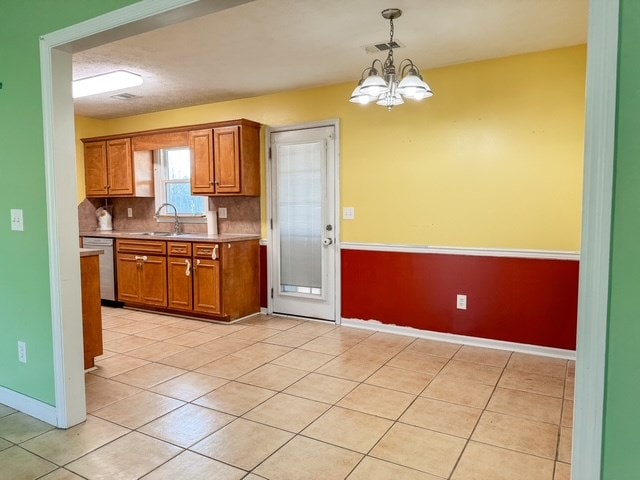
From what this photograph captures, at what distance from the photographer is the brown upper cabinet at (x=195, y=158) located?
15.5ft

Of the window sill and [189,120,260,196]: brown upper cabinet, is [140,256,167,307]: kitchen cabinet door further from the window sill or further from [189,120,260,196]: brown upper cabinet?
[189,120,260,196]: brown upper cabinet

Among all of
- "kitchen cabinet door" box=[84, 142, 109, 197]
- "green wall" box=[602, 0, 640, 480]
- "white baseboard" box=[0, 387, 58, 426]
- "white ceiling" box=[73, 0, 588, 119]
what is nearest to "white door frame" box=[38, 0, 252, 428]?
"white baseboard" box=[0, 387, 58, 426]

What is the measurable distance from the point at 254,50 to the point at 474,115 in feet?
6.12

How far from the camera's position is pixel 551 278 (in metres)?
3.54

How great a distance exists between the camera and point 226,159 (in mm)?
4773

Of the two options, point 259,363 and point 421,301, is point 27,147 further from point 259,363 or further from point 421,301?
point 421,301

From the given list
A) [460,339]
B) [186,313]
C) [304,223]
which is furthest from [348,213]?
[186,313]

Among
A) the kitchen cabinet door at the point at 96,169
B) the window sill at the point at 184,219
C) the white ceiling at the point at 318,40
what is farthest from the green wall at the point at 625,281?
the kitchen cabinet door at the point at 96,169

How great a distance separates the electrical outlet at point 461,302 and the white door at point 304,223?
47.6 inches

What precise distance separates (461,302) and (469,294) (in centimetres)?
10

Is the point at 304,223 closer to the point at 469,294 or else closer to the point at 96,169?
the point at 469,294

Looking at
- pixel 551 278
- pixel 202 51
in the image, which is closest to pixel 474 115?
pixel 551 278

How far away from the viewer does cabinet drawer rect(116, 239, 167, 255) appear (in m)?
4.89

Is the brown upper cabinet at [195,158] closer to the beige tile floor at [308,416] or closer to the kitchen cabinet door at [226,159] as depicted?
the kitchen cabinet door at [226,159]
